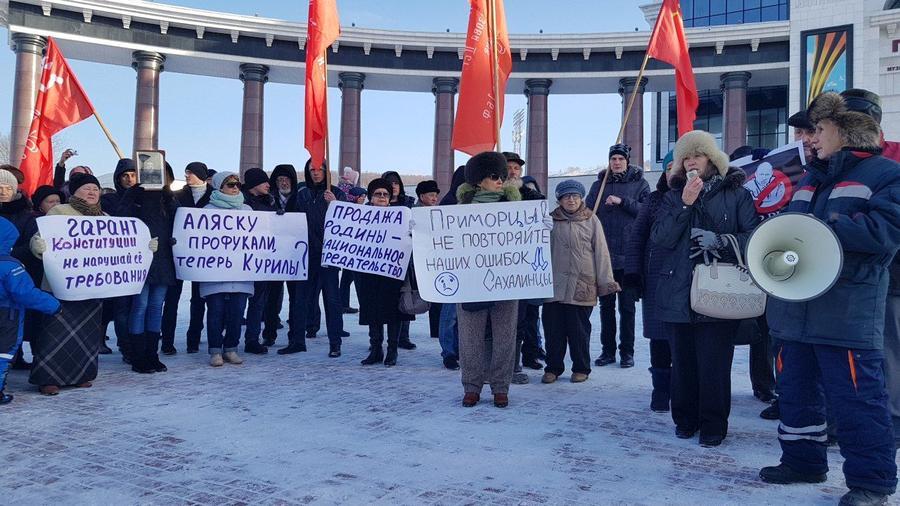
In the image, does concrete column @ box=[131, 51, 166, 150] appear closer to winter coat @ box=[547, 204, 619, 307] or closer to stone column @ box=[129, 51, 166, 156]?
stone column @ box=[129, 51, 166, 156]

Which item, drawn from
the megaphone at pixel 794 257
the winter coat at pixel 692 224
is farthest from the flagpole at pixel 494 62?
the megaphone at pixel 794 257

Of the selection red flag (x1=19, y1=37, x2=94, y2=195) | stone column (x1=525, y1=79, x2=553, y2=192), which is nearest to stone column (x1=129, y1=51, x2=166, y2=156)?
stone column (x1=525, y1=79, x2=553, y2=192)

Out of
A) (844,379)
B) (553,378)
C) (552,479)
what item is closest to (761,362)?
(553,378)

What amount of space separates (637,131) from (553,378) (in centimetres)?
2339

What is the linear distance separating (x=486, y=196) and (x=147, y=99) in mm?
24281

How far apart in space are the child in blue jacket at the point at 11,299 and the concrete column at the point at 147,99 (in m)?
21.3

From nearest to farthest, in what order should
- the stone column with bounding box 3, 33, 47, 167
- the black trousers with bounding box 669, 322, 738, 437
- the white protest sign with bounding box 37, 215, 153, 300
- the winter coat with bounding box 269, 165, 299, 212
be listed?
the black trousers with bounding box 669, 322, 738, 437 < the white protest sign with bounding box 37, 215, 153, 300 < the winter coat with bounding box 269, 165, 299, 212 < the stone column with bounding box 3, 33, 47, 167

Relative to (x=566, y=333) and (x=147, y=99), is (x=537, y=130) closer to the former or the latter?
(x=147, y=99)

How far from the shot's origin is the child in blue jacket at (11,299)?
5594 millimetres

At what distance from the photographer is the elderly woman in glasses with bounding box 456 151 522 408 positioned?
5723mm

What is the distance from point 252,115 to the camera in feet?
91.5

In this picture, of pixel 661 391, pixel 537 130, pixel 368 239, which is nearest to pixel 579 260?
pixel 661 391

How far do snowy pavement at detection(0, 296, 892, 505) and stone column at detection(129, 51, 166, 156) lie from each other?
21172 millimetres

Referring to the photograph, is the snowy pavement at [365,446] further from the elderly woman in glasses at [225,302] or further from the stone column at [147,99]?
A: the stone column at [147,99]
